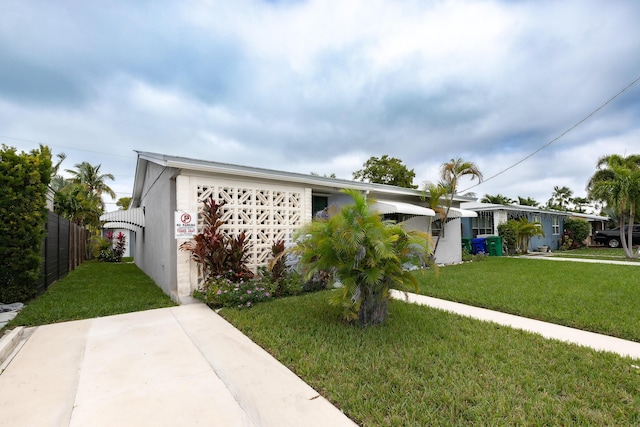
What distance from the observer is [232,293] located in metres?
6.40

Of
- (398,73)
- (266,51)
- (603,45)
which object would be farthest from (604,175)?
(266,51)

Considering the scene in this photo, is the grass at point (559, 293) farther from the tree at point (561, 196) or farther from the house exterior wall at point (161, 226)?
the tree at point (561, 196)

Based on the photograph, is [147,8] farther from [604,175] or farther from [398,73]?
[604,175]

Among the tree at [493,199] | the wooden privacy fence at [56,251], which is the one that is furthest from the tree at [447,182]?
the tree at [493,199]

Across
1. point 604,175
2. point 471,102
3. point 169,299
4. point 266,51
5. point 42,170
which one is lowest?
point 169,299

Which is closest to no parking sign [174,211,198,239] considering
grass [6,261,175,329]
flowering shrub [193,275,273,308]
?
flowering shrub [193,275,273,308]

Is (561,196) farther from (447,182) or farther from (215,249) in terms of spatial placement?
(215,249)

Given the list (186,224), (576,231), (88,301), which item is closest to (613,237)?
(576,231)

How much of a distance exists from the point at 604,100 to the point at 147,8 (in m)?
15.0

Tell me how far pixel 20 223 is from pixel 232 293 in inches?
199

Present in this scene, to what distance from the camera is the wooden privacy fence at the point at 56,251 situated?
8.18 metres

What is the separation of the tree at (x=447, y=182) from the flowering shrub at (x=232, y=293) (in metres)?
8.27

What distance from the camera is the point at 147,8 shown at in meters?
7.66

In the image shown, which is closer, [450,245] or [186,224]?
[186,224]
